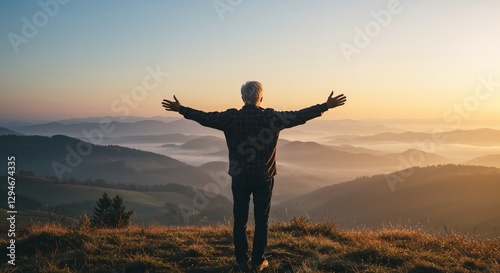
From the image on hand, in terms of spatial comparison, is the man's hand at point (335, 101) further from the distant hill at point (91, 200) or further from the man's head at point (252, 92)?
the distant hill at point (91, 200)

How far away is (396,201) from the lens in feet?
554

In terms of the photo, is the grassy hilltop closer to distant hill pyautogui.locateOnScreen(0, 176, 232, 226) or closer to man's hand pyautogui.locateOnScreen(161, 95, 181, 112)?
man's hand pyautogui.locateOnScreen(161, 95, 181, 112)

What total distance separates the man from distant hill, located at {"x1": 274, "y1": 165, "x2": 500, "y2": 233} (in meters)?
130

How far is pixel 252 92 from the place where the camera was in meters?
5.72

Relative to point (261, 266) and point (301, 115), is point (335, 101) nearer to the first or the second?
point (301, 115)

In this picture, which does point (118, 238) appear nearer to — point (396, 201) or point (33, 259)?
point (33, 259)

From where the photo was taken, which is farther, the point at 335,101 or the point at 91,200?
the point at 91,200

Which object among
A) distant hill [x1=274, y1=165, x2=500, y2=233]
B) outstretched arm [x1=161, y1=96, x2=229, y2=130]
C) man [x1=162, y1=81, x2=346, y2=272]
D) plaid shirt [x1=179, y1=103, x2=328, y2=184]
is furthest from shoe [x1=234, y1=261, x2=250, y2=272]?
distant hill [x1=274, y1=165, x2=500, y2=233]

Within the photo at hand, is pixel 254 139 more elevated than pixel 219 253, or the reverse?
pixel 254 139

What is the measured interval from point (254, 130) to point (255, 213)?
4.56ft

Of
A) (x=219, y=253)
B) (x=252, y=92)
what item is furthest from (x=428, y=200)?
(x=252, y=92)

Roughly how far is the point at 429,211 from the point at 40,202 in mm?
154765

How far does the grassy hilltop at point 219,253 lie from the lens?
19.6ft

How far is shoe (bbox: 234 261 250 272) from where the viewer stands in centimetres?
586
